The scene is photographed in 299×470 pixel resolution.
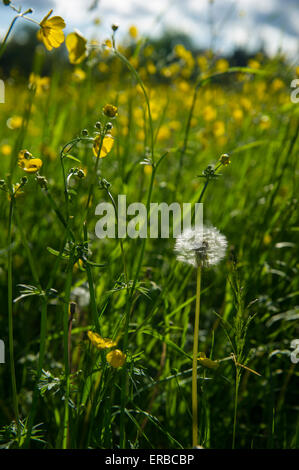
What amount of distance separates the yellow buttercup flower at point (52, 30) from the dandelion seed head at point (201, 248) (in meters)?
0.47

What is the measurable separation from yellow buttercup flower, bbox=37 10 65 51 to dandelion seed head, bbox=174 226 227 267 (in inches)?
18.3

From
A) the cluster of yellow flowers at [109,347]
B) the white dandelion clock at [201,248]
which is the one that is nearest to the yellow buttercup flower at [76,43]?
the white dandelion clock at [201,248]

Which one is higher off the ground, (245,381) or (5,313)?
(5,313)

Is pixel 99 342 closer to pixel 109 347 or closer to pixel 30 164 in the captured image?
pixel 109 347

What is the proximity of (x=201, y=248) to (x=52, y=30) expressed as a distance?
52cm

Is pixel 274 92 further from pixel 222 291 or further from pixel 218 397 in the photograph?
pixel 218 397

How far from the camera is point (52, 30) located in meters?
Result: 0.80

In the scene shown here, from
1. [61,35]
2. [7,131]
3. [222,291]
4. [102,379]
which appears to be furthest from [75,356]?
[7,131]

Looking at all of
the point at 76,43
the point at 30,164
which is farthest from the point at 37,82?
the point at 30,164

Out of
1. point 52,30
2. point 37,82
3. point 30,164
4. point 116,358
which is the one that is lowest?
point 116,358

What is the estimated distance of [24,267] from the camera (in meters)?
1.41

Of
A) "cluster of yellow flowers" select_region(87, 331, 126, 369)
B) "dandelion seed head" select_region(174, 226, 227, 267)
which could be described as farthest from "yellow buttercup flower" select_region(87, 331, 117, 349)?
"dandelion seed head" select_region(174, 226, 227, 267)

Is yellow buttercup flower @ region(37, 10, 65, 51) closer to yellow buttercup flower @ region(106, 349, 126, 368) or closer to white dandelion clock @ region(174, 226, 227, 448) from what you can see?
white dandelion clock @ region(174, 226, 227, 448)

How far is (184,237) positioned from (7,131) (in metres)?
2.23
